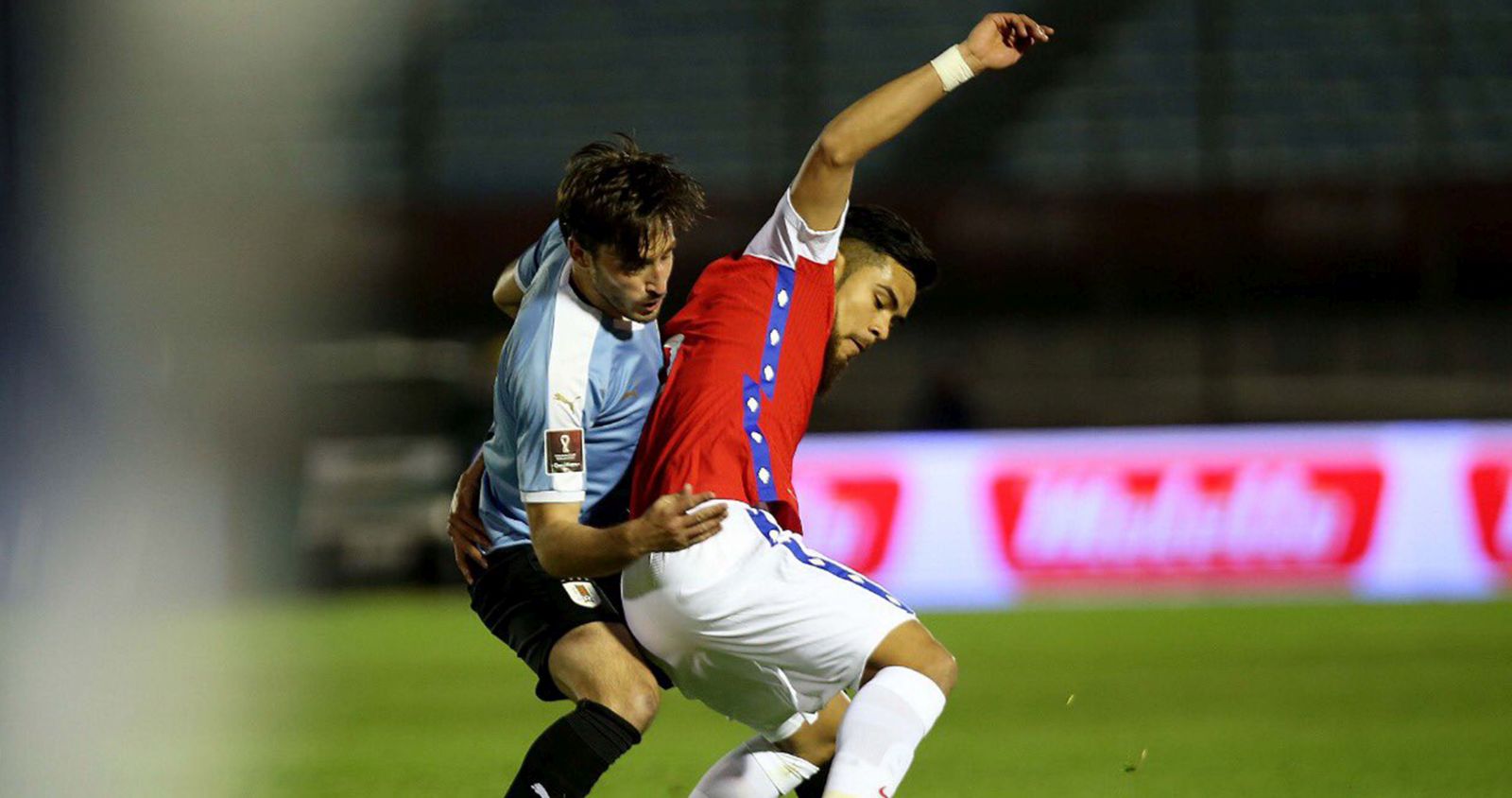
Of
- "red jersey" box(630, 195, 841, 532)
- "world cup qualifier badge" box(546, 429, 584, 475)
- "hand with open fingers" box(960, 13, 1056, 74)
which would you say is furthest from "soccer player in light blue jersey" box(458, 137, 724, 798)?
"hand with open fingers" box(960, 13, 1056, 74)

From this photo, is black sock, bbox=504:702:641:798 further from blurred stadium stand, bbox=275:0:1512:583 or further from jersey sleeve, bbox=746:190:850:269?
blurred stadium stand, bbox=275:0:1512:583

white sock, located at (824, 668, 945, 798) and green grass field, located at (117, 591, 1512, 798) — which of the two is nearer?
white sock, located at (824, 668, 945, 798)

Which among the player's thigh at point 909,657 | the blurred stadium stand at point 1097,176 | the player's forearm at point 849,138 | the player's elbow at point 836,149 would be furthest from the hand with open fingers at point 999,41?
the blurred stadium stand at point 1097,176

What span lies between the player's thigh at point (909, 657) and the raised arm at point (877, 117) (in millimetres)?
794

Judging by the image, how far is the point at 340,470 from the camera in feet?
50.3

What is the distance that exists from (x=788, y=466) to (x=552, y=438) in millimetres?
504

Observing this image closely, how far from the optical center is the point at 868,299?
4035 millimetres

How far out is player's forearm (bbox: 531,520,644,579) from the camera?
353cm

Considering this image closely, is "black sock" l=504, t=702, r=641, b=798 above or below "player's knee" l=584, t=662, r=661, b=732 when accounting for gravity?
below

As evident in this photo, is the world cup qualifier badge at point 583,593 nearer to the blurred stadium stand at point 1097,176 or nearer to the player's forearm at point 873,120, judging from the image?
the player's forearm at point 873,120

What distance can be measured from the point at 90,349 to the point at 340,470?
9.26 meters

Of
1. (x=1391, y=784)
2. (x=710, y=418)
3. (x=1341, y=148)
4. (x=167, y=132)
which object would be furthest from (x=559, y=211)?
(x=1341, y=148)

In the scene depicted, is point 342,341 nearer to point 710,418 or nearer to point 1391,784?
point 1391,784

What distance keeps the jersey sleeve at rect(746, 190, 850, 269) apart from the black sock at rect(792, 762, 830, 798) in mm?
1098
